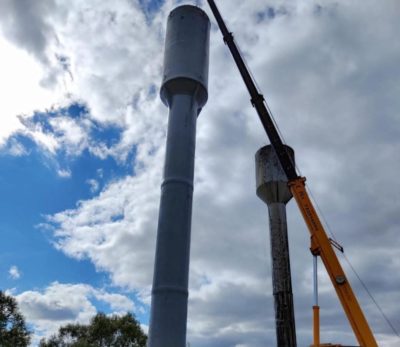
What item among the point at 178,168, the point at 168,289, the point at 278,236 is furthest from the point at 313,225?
the point at 168,289

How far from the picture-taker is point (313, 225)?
15.2 m

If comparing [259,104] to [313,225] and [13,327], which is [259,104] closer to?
[313,225]

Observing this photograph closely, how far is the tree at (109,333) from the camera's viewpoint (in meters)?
41.0

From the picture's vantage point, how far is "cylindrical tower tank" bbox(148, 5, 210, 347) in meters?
11.3

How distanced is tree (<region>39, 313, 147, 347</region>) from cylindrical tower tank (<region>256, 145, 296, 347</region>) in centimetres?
2699

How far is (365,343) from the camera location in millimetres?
12766

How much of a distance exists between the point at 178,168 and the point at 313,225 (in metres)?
5.71

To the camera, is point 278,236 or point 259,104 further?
point 278,236

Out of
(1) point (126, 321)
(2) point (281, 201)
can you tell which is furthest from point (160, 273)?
(1) point (126, 321)

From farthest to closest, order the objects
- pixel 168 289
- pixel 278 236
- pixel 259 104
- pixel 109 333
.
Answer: pixel 109 333, pixel 278 236, pixel 259 104, pixel 168 289

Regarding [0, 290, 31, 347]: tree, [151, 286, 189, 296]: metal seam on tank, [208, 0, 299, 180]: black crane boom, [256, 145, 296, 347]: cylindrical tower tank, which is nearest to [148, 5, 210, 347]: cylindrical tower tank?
[151, 286, 189, 296]: metal seam on tank

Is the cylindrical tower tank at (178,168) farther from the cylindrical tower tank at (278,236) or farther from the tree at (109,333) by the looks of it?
the tree at (109,333)

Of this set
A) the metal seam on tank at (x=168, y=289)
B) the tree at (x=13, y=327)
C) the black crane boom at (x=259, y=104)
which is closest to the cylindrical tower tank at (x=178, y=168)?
the metal seam on tank at (x=168, y=289)

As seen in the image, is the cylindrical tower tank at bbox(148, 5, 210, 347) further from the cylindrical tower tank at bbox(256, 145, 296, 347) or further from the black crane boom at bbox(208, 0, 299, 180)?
the cylindrical tower tank at bbox(256, 145, 296, 347)
